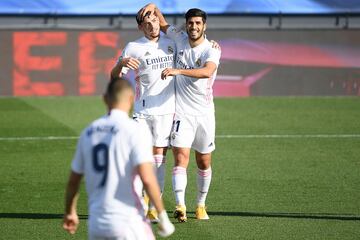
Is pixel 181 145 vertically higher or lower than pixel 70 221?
lower

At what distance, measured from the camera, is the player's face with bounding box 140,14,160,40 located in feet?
35.2

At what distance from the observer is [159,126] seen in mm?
10914

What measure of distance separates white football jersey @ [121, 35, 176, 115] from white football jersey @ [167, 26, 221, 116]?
9cm

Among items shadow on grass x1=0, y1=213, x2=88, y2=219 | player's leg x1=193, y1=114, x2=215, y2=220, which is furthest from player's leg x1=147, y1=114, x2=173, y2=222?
shadow on grass x1=0, y1=213, x2=88, y2=219

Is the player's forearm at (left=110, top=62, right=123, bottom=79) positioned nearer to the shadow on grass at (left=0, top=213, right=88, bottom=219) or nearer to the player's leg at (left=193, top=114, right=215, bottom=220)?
the player's leg at (left=193, top=114, right=215, bottom=220)

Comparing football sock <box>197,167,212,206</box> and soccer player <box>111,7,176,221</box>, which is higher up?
soccer player <box>111,7,176,221</box>

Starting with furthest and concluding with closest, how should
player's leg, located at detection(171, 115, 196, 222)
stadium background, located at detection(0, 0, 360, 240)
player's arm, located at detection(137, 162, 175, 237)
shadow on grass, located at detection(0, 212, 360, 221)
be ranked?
stadium background, located at detection(0, 0, 360, 240), shadow on grass, located at detection(0, 212, 360, 221), player's leg, located at detection(171, 115, 196, 222), player's arm, located at detection(137, 162, 175, 237)

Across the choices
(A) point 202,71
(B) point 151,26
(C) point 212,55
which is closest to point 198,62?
(C) point 212,55

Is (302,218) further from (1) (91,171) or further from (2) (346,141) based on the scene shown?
(2) (346,141)

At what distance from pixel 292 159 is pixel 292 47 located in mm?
11123

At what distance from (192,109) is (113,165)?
4455 millimetres

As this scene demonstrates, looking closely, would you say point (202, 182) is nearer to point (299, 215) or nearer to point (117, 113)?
point (299, 215)

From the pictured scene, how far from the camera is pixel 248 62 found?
1041 inches

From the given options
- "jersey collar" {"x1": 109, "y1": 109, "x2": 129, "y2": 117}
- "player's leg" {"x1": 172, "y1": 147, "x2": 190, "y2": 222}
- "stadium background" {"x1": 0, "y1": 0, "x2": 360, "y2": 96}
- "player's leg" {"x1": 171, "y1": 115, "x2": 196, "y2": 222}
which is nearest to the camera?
"jersey collar" {"x1": 109, "y1": 109, "x2": 129, "y2": 117}
